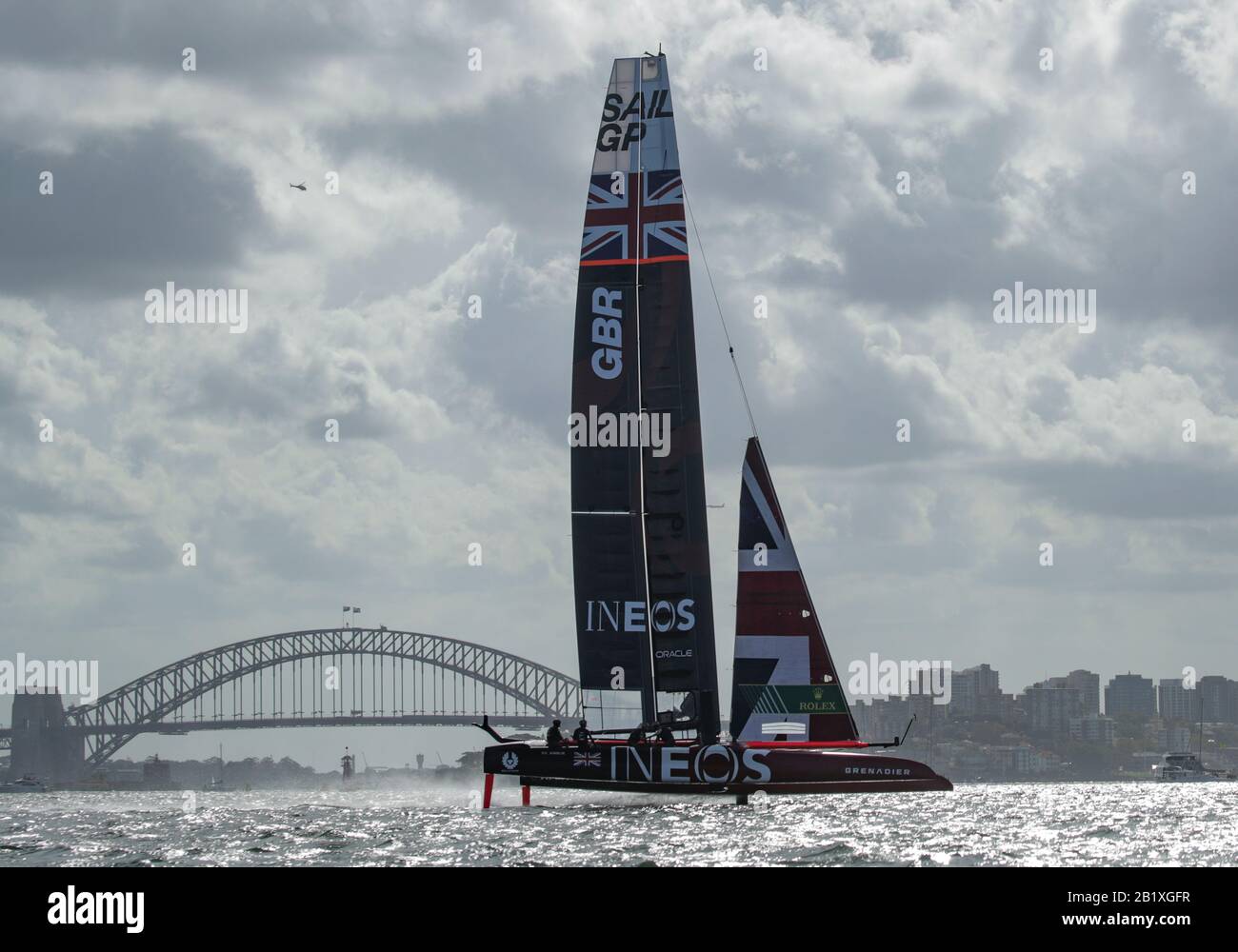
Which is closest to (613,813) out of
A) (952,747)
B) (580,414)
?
(580,414)

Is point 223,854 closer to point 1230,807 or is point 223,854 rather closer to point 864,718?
point 1230,807

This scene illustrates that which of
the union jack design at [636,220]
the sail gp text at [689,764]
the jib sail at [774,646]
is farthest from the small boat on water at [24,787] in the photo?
the sail gp text at [689,764]

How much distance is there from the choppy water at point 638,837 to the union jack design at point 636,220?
9198mm

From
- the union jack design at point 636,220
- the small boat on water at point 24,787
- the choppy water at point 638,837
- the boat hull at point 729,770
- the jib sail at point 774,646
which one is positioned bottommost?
the small boat on water at point 24,787

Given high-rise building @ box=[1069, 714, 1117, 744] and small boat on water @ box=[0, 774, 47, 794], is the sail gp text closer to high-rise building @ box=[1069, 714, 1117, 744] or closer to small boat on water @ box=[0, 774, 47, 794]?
small boat on water @ box=[0, 774, 47, 794]

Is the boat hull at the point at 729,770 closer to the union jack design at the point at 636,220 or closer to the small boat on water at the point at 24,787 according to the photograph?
the union jack design at the point at 636,220

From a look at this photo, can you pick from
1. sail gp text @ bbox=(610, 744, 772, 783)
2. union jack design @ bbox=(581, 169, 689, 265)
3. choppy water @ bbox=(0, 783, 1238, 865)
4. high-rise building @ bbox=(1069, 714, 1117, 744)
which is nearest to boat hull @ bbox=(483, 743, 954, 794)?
sail gp text @ bbox=(610, 744, 772, 783)

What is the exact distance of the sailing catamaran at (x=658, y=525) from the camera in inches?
1160

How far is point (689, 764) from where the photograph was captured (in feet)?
92.2

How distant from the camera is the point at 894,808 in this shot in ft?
Answer: 109

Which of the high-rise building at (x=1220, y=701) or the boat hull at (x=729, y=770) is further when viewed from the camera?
the high-rise building at (x=1220, y=701)

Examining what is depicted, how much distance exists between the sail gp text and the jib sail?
3.91 feet
